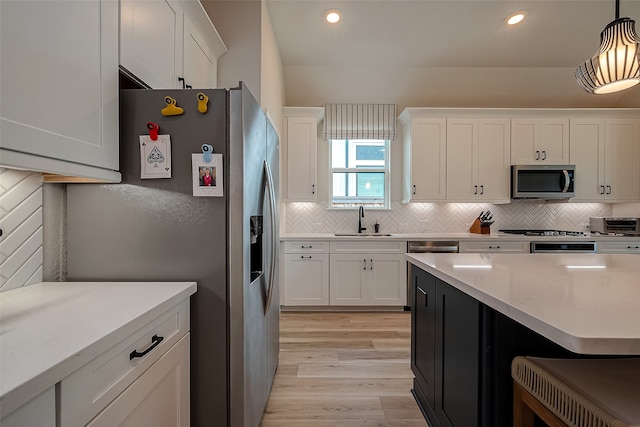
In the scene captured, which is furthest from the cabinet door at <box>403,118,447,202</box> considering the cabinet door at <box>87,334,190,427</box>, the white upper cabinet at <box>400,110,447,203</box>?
the cabinet door at <box>87,334,190,427</box>

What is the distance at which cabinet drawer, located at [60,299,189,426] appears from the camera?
2.16 feet

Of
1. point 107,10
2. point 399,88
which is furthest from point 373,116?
point 107,10

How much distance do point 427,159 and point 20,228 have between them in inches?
144

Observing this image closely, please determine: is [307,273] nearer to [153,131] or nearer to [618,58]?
[153,131]

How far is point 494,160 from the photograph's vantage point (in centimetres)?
373

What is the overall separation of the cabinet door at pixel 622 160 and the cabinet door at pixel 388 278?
2.82 m

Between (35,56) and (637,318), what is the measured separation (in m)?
1.81

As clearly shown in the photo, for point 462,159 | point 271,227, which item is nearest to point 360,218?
point 462,159

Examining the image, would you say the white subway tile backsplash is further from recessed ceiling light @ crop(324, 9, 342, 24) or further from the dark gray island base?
the dark gray island base

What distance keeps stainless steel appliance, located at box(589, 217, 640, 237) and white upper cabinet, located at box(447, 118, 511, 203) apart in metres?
1.31

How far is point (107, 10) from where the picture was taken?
1.19 m

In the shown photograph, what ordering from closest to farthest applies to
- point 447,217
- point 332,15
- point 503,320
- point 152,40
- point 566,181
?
point 503,320
point 152,40
point 332,15
point 566,181
point 447,217

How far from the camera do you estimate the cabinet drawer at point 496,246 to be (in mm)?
3424

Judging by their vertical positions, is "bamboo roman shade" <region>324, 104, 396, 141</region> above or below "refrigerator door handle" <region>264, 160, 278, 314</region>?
above
